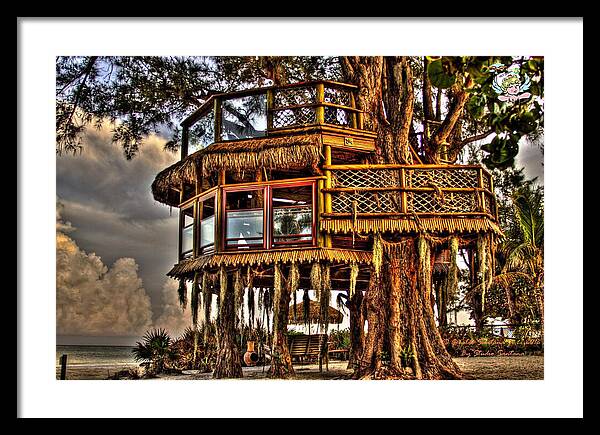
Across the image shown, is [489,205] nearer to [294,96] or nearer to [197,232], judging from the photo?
[294,96]

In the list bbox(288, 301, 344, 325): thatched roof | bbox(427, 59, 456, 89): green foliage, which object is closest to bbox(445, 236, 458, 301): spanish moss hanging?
bbox(288, 301, 344, 325): thatched roof

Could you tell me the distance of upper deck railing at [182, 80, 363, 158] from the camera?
12.1 m

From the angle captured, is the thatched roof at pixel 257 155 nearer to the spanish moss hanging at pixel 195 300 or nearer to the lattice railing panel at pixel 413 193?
the lattice railing panel at pixel 413 193

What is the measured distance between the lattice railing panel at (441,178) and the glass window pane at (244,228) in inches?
97.9

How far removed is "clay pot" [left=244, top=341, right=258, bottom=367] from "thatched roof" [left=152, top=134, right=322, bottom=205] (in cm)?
372

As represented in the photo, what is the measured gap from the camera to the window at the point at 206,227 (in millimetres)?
12117

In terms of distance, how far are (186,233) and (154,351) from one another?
294 cm

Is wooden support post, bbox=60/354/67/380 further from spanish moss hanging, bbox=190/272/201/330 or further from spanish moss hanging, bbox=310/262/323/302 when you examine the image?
spanish moss hanging, bbox=310/262/323/302

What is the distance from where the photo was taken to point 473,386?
11039 mm

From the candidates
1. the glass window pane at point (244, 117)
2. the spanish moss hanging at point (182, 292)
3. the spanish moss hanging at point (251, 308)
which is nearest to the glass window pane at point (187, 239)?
the spanish moss hanging at point (182, 292)

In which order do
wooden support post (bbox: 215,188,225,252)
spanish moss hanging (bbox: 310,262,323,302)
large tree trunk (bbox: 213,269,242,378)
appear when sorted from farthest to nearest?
large tree trunk (bbox: 213,269,242,378), wooden support post (bbox: 215,188,225,252), spanish moss hanging (bbox: 310,262,323,302)
